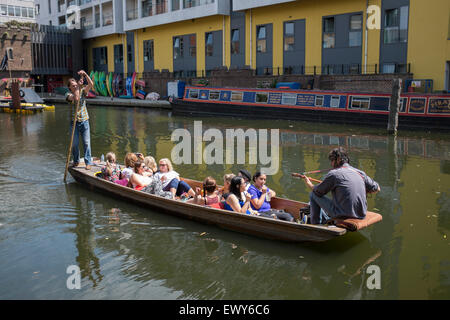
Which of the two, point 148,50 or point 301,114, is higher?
point 148,50

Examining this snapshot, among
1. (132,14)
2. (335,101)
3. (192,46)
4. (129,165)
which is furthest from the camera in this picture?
(132,14)

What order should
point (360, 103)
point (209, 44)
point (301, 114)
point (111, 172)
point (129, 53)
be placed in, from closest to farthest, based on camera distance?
point (111, 172), point (360, 103), point (301, 114), point (209, 44), point (129, 53)

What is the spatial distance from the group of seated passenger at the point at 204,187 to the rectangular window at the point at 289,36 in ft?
66.7

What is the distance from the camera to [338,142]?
15836 millimetres

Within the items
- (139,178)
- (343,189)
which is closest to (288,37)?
(139,178)

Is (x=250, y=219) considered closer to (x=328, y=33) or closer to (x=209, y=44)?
(x=328, y=33)

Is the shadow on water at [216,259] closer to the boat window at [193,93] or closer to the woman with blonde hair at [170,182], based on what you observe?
the woman with blonde hair at [170,182]

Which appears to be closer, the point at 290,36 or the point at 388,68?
the point at 388,68

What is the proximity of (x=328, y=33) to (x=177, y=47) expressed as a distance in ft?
45.1

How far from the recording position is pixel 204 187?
6.84 m

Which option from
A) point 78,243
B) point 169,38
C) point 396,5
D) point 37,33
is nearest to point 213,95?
point 396,5

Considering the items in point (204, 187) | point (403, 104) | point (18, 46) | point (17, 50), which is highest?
point (18, 46)
